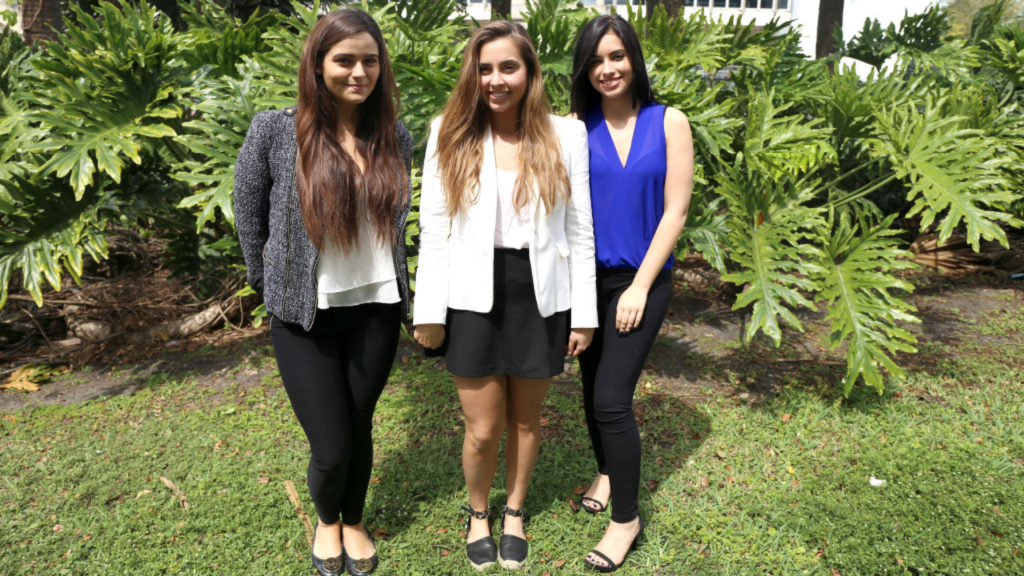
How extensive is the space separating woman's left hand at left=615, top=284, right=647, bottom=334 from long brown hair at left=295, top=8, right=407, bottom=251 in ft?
2.82

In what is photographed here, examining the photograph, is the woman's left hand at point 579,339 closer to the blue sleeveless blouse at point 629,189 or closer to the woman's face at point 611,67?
the blue sleeveless blouse at point 629,189

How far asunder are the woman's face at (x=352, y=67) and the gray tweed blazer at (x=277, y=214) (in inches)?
8.1

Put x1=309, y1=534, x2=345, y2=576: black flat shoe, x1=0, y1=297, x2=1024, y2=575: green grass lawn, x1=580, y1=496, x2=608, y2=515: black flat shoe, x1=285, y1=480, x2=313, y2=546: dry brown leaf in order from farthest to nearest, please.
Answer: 1. x1=580, y1=496, x2=608, y2=515: black flat shoe
2. x1=285, y1=480, x2=313, y2=546: dry brown leaf
3. x1=0, y1=297, x2=1024, y2=575: green grass lawn
4. x1=309, y1=534, x2=345, y2=576: black flat shoe

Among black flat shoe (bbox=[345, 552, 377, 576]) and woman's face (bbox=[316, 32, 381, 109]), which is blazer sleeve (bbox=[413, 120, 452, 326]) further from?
black flat shoe (bbox=[345, 552, 377, 576])

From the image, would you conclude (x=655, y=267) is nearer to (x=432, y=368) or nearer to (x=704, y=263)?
(x=432, y=368)

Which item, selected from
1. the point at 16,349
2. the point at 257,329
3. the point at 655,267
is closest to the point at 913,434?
the point at 655,267

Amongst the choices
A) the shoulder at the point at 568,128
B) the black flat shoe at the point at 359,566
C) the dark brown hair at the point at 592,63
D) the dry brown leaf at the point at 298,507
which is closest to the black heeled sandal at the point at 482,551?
the black flat shoe at the point at 359,566

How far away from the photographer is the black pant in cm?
232

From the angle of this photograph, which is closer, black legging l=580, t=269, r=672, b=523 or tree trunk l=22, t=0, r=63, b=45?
black legging l=580, t=269, r=672, b=523

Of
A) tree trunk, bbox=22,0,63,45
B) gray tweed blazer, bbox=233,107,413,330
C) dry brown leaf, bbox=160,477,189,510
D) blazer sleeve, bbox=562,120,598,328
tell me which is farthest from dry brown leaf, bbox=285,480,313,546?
tree trunk, bbox=22,0,63,45

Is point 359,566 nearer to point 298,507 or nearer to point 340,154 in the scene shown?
point 298,507

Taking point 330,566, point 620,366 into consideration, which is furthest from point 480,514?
point 620,366

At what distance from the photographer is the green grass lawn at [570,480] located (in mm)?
2818

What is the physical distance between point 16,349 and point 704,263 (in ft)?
19.5
